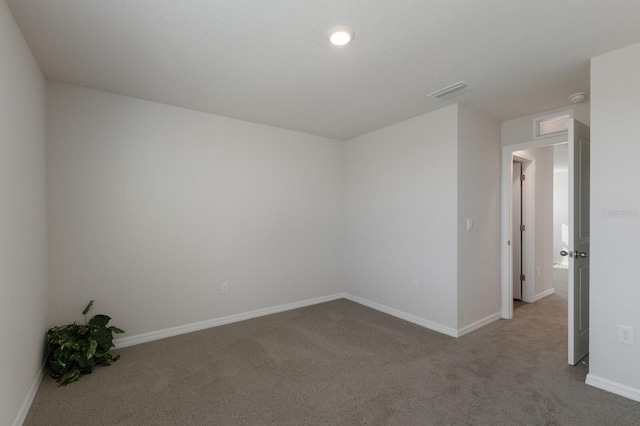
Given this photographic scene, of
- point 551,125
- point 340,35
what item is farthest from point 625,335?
point 340,35

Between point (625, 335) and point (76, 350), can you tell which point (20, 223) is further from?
point (625, 335)

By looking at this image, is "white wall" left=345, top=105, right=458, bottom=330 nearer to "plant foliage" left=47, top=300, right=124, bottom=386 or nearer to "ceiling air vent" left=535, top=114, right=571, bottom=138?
"ceiling air vent" left=535, top=114, right=571, bottom=138

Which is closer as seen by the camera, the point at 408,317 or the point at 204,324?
the point at 204,324

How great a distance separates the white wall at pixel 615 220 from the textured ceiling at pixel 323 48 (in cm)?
25

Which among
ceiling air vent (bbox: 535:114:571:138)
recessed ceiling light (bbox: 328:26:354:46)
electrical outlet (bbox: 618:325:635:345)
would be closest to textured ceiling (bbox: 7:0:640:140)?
recessed ceiling light (bbox: 328:26:354:46)

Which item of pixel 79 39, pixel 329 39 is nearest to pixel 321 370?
pixel 329 39

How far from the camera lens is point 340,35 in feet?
6.77

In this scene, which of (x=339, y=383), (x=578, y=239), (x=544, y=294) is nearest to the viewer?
(x=339, y=383)

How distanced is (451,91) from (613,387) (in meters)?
2.68

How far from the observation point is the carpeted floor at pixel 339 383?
79.7 inches

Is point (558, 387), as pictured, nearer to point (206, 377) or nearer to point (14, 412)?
point (206, 377)

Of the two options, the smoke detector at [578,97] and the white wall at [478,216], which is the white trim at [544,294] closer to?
the white wall at [478,216]

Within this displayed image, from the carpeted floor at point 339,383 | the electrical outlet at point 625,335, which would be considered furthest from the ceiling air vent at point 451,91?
the carpeted floor at point 339,383

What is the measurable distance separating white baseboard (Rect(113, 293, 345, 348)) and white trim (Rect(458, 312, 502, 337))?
1.95m
